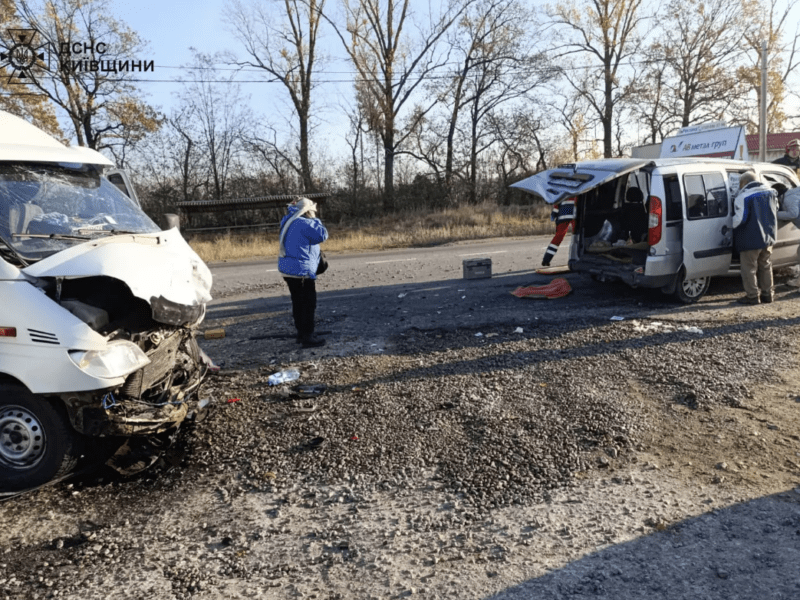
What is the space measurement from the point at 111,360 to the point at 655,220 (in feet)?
23.3

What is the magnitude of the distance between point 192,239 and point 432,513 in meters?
26.3

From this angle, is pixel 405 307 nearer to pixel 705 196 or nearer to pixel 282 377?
pixel 282 377

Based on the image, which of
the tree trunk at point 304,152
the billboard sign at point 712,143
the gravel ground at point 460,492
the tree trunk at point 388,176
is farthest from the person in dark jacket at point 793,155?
the tree trunk at point 304,152

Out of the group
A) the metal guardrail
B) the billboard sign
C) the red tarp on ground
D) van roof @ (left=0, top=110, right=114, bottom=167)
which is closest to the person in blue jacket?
van roof @ (left=0, top=110, right=114, bottom=167)

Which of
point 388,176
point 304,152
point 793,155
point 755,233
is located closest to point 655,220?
point 755,233

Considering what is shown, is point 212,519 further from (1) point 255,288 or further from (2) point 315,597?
(1) point 255,288

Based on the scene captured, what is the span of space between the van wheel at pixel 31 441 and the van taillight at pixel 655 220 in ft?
24.1

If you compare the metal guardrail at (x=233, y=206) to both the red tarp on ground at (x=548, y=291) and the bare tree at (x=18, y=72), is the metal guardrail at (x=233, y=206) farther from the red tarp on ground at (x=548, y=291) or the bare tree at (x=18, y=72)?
the red tarp on ground at (x=548, y=291)

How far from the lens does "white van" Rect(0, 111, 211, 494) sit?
3.67m

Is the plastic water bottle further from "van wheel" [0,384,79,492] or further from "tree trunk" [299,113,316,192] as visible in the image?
"tree trunk" [299,113,316,192]

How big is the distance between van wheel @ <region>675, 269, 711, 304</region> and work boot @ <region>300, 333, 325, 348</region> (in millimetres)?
5161

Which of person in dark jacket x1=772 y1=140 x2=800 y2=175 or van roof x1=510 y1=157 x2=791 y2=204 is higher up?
person in dark jacket x1=772 y1=140 x2=800 y2=175

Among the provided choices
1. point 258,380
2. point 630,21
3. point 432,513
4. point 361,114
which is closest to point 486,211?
point 361,114

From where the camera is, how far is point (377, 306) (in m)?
9.38
